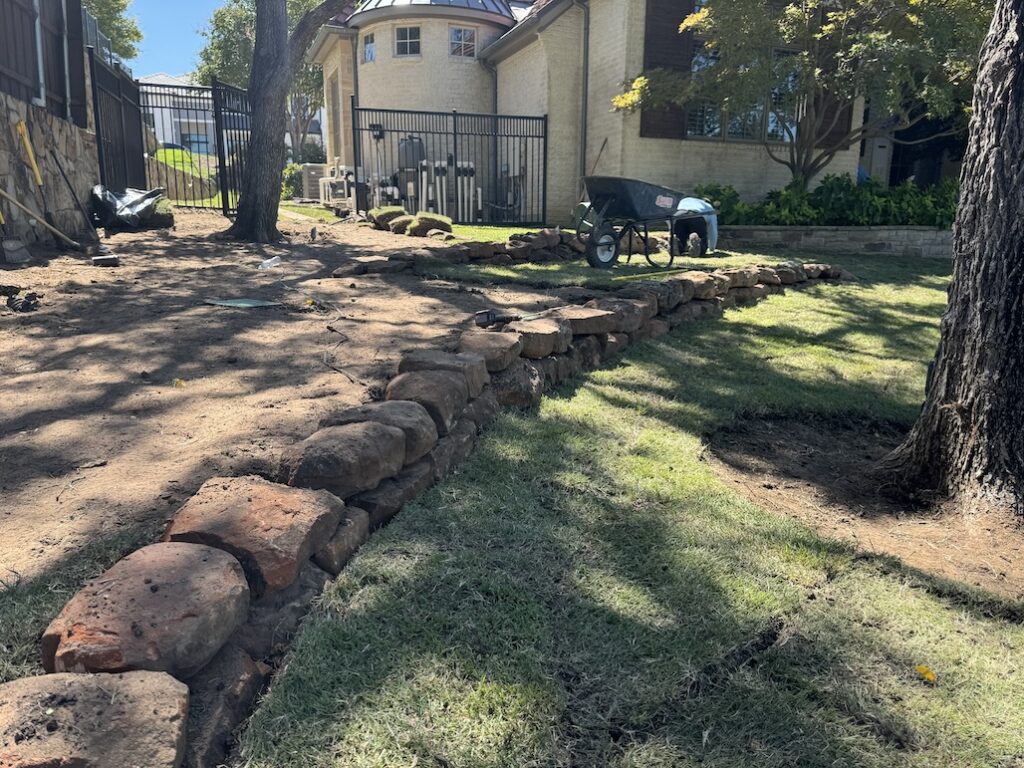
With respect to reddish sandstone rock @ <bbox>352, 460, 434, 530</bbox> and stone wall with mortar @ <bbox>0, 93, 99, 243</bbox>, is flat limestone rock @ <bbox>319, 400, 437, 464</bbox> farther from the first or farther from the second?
stone wall with mortar @ <bbox>0, 93, 99, 243</bbox>

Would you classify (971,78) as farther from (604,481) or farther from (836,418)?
(604,481)

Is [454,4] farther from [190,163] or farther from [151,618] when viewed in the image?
[151,618]

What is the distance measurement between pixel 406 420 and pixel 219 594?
105cm

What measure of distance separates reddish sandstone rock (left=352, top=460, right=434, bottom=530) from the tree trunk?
803 centimetres

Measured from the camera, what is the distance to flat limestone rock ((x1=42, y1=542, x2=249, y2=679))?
152 centimetres

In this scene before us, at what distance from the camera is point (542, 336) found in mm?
4051

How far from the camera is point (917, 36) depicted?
1160 centimetres

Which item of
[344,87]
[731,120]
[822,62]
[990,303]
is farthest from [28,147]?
[344,87]

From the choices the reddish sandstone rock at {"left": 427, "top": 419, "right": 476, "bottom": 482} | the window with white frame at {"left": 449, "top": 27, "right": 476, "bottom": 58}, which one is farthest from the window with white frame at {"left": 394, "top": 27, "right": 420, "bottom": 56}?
the reddish sandstone rock at {"left": 427, "top": 419, "right": 476, "bottom": 482}

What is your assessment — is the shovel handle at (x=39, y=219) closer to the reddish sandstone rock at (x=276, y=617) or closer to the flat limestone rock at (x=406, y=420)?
the flat limestone rock at (x=406, y=420)

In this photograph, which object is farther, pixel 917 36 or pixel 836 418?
pixel 917 36

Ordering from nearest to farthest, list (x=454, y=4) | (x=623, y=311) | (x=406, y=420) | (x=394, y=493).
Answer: (x=394, y=493) → (x=406, y=420) → (x=623, y=311) → (x=454, y=4)

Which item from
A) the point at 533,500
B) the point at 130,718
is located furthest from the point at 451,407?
the point at 130,718

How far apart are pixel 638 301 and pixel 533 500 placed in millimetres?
3077
